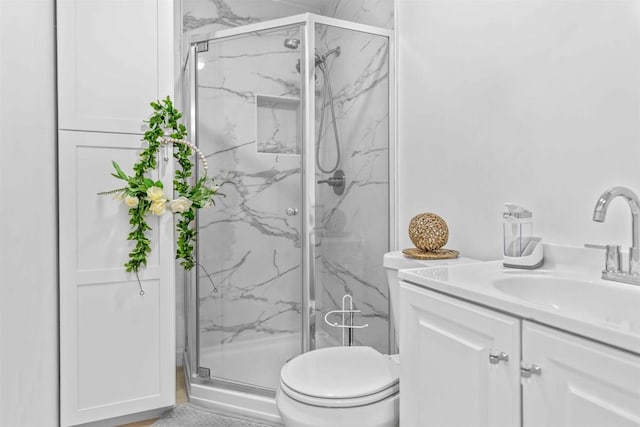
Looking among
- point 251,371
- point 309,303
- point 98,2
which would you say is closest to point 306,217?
point 309,303

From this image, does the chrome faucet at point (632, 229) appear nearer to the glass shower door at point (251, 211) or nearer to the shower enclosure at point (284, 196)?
the shower enclosure at point (284, 196)

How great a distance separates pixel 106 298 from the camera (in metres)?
1.82

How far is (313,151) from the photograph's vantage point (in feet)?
6.82

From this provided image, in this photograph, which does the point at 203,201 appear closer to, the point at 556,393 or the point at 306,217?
the point at 306,217

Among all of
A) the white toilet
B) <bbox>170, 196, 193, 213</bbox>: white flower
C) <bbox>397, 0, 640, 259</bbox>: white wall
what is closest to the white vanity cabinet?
the white toilet

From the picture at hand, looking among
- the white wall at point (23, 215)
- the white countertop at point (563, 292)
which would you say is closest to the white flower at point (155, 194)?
the white wall at point (23, 215)

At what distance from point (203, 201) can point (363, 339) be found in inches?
44.7

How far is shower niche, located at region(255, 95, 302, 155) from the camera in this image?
2131mm

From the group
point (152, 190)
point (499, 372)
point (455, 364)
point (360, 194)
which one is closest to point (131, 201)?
point (152, 190)

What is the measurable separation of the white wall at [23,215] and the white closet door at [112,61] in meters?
0.32

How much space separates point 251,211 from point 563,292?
1.64 m

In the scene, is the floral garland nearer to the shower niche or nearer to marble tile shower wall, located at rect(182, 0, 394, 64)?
the shower niche

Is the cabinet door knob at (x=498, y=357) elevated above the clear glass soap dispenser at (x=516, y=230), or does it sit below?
below

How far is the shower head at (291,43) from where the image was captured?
208 centimetres
